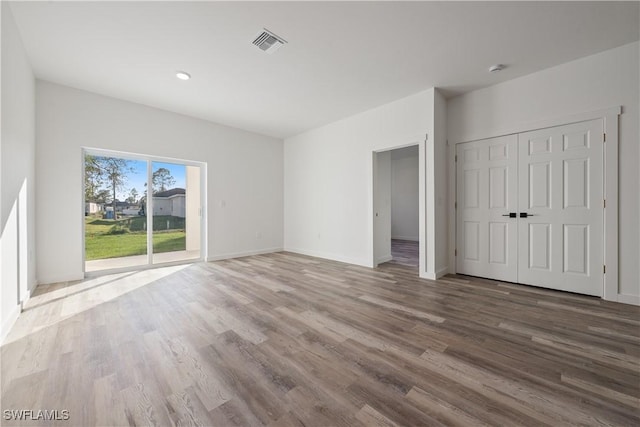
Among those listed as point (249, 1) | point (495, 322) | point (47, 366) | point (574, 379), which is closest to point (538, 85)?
point (495, 322)

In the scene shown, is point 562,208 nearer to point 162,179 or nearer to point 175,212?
point 175,212

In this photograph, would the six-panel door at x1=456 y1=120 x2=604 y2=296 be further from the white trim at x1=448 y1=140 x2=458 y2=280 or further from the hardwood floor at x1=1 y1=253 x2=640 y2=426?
the hardwood floor at x1=1 y1=253 x2=640 y2=426

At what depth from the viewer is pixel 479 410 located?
1323 mm

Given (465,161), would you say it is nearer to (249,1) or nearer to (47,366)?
(249,1)

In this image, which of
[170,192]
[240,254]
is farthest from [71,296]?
[240,254]

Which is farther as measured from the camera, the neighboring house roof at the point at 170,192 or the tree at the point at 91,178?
the neighboring house roof at the point at 170,192

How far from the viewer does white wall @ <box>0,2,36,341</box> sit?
2201mm

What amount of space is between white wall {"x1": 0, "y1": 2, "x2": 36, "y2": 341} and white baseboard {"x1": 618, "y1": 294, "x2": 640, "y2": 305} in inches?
247

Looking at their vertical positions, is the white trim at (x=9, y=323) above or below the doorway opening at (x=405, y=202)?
below

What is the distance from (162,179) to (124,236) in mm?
1239

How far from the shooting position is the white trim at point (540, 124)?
290 cm

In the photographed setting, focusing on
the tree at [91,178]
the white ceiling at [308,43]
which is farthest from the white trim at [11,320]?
the white ceiling at [308,43]

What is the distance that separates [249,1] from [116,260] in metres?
4.80

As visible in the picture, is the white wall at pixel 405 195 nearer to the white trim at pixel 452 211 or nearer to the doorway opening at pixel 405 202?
the doorway opening at pixel 405 202
